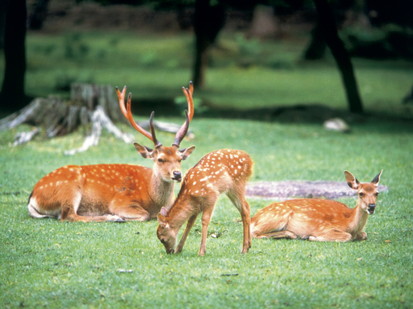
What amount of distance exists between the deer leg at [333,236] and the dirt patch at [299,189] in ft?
6.96

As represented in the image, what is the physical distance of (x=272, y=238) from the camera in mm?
7969

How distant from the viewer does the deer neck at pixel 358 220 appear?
25.2ft

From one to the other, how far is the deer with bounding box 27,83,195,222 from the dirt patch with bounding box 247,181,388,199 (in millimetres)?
1753

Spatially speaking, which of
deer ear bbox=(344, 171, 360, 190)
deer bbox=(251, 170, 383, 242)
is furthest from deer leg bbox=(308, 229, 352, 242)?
deer ear bbox=(344, 171, 360, 190)

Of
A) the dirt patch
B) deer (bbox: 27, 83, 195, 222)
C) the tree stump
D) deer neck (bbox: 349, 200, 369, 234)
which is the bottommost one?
the tree stump

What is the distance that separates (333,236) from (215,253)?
1.32 m

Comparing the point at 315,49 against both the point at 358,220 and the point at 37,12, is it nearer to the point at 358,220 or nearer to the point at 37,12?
the point at 37,12

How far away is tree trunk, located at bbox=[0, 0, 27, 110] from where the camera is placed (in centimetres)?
1756

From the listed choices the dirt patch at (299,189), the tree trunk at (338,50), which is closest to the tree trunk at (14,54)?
the tree trunk at (338,50)

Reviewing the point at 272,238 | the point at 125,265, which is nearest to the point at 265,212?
the point at 272,238

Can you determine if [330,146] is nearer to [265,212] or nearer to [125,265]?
[265,212]

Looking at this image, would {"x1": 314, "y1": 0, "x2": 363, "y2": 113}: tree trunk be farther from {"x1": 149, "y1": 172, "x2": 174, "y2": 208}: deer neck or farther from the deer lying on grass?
the deer lying on grass

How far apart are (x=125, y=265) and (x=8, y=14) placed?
12173mm

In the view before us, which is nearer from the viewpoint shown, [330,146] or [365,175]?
[365,175]
